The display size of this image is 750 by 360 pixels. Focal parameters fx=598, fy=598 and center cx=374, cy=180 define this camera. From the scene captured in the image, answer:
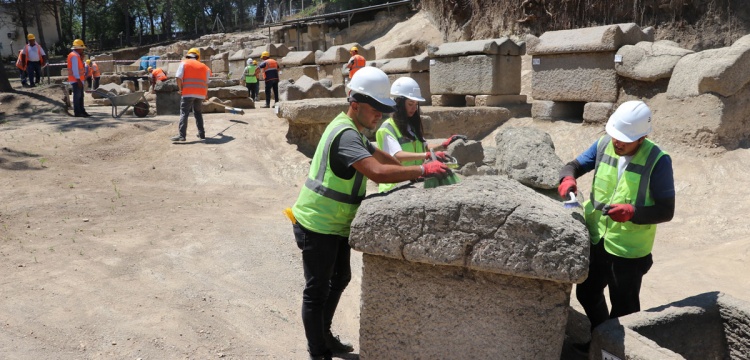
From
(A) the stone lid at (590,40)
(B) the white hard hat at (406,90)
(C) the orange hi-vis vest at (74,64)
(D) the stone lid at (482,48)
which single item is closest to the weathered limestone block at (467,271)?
(B) the white hard hat at (406,90)

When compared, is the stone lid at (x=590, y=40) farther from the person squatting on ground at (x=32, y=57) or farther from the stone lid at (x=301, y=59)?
the person squatting on ground at (x=32, y=57)

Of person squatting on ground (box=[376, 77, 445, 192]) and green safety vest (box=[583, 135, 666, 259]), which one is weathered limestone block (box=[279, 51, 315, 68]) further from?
green safety vest (box=[583, 135, 666, 259])

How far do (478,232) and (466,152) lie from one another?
4241 mm

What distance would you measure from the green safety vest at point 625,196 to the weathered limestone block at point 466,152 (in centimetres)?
352

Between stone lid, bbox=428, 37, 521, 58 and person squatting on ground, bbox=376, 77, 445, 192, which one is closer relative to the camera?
person squatting on ground, bbox=376, 77, 445, 192

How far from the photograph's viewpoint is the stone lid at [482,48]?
9.70 meters

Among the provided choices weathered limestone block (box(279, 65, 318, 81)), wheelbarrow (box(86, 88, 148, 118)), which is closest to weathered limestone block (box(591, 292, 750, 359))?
wheelbarrow (box(86, 88, 148, 118))

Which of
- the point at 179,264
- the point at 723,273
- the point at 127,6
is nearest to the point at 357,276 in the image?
the point at 179,264

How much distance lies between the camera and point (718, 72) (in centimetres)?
683

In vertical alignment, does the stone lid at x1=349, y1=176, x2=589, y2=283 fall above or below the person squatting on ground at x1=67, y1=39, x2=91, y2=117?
below

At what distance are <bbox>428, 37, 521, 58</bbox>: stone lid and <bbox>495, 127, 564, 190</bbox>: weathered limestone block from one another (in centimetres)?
337

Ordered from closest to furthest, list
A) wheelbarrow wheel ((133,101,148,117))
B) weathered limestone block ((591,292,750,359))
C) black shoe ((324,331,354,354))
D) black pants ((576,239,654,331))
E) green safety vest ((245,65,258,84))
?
weathered limestone block ((591,292,750,359)), black pants ((576,239,654,331)), black shoe ((324,331,354,354)), wheelbarrow wheel ((133,101,148,117)), green safety vest ((245,65,258,84))

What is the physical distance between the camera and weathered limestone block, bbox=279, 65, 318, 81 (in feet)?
52.6

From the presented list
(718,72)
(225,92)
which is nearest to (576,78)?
(718,72)
